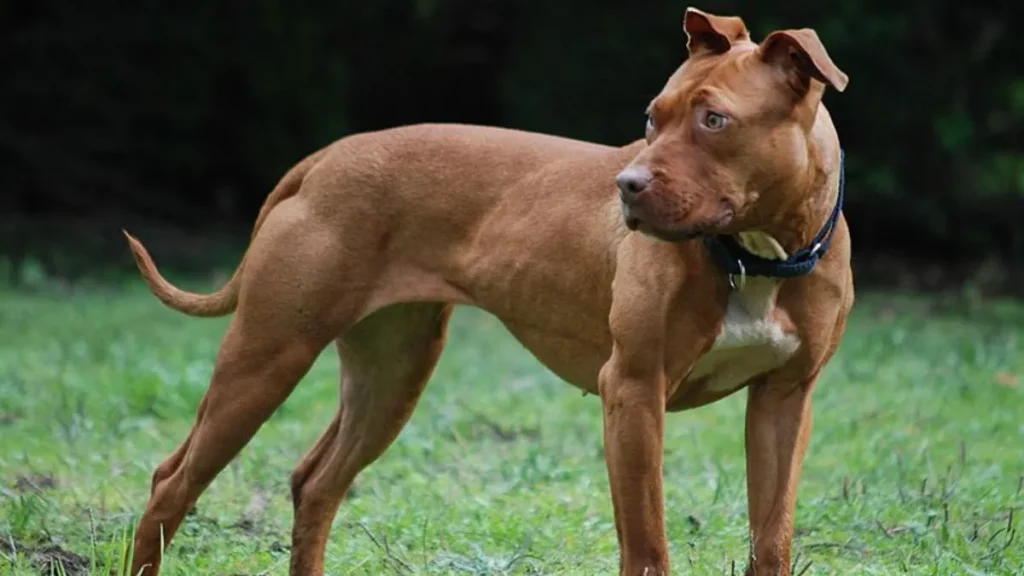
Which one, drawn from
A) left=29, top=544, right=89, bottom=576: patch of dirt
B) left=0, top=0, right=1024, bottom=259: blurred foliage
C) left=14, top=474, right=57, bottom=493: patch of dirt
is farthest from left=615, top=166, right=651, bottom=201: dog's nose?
left=0, top=0, right=1024, bottom=259: blurred foliage

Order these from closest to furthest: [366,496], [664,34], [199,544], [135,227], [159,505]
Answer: [159,505] → [199,544] → [366,496] → [664,34] → [135,227]

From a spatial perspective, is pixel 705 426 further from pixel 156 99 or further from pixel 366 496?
pixel 156 99

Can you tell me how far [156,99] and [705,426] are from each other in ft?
33.2

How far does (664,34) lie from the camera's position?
52.7 ft

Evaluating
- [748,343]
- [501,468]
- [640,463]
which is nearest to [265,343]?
[640,463]

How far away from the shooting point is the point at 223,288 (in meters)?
5.63

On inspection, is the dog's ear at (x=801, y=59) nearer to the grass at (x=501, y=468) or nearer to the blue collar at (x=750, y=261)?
the blue collar at (x=750, y=261)

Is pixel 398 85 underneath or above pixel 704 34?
underneath

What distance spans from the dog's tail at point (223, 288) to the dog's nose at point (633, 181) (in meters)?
1.67

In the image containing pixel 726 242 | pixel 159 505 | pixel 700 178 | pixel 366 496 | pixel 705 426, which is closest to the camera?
pixel 700 178

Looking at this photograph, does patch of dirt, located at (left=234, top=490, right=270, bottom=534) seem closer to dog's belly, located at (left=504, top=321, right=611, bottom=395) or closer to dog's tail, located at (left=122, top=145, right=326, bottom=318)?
dog's tail, located at (left=122, top=145, right=326, bottom=318)

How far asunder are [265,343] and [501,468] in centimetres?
229

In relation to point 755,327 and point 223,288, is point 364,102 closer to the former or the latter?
point 223,288

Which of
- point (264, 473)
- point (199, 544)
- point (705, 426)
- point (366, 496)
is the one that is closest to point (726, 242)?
point (199, 544)
